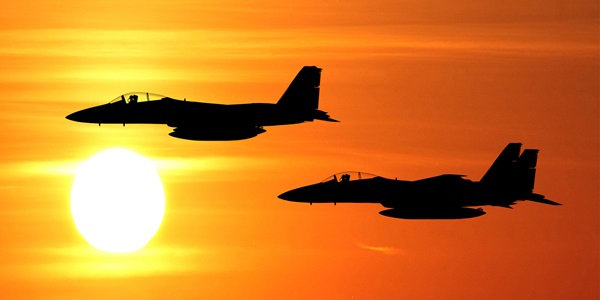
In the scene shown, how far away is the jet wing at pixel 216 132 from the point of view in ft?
161

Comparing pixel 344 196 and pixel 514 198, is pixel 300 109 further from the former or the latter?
pixel 514 198

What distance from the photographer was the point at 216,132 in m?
49.7

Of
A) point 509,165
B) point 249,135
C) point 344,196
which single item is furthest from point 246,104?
point 509,165

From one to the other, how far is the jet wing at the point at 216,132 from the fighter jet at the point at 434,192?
346 centimetres

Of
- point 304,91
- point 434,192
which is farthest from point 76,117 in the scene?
point 434,192

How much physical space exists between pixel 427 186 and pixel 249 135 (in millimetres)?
8790

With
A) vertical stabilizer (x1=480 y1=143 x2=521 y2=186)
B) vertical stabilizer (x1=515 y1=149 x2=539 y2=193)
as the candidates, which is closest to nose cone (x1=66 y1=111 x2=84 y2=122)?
vertical stabilizer (x1=480 y1=143 x2=521 y2=186)

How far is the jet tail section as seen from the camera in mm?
51656

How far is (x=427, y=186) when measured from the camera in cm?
4941

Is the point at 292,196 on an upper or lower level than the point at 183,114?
lower

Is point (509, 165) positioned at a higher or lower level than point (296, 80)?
lower

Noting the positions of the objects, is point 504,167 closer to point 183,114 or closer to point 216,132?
point 216,132

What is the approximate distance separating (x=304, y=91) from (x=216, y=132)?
5169mm

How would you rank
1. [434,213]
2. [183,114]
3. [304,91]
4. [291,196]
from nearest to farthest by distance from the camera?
[434,213], [291,196], [183,114], [304,91]
